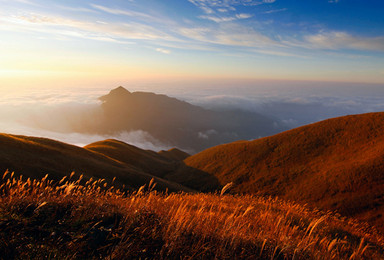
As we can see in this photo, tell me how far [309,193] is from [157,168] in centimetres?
5477

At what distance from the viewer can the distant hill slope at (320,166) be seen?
38.1m

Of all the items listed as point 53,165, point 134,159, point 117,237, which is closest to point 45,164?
point 53,165

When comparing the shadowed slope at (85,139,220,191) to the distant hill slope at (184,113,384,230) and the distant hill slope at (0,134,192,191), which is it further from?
the distant hill slope at (0,134,192,191)

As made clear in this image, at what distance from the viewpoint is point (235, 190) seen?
175 feet

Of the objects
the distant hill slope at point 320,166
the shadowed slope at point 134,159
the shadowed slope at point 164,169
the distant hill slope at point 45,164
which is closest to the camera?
the distant hill slope at point 45,164

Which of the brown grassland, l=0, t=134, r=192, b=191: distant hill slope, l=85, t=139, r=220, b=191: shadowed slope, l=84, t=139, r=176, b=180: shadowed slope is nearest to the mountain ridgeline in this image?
l=0, t=134, r=192, b=191: distant hill slope

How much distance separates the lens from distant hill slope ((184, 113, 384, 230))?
125 feet

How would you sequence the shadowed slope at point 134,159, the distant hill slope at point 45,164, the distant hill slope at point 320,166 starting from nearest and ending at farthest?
the distant hill slope at point 45,164
the distant hill slope at point 320,166
the shadowed slope at point 134,159

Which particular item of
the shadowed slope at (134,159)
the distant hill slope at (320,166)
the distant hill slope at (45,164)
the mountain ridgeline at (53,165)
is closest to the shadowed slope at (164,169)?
the shadowed slope at (134,159)

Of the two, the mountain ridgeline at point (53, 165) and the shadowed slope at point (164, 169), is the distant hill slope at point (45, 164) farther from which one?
the shadowed slope at point (164, 169)

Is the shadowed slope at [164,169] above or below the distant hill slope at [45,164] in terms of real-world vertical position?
below

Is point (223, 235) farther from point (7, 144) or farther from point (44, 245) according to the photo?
point (7, 144)

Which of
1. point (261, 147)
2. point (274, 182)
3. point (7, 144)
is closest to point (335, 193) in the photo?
point (274, 182)

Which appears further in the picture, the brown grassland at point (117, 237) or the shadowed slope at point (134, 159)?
the shadowed slope at point (134, 159)
